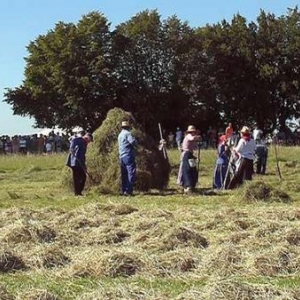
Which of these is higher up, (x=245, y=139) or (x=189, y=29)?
(x=189, y=29)

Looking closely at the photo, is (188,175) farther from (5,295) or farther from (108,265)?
(5,295)

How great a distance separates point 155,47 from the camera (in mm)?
60531

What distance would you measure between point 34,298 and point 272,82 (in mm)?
51135

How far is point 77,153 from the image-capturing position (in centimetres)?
1978

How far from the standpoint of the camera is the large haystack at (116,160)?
20.5 m

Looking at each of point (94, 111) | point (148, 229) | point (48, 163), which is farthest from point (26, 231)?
point (94, 111)

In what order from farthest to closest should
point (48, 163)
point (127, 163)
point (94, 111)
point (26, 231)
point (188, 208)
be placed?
point (94, 111) → point (48, 163) → point (127, 163) → point (188, 208) → point (26, 231)

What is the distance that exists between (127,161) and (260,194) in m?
3.80

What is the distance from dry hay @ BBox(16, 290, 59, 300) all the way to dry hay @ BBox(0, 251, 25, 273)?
166 cm

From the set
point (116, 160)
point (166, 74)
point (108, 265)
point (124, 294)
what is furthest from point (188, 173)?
point (166, 74)

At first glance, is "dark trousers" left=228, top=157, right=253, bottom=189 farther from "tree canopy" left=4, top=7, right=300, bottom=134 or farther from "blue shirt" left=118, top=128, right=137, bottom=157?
"tree canopy" left=4, top=7, right=300, bottom=134

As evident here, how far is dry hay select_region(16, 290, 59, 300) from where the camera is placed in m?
7.55

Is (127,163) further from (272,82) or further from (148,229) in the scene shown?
(272,82)

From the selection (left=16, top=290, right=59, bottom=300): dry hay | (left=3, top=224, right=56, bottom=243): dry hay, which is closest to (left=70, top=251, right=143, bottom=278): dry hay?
(left=16, top=290, right=59, bottom=300): dry hay
